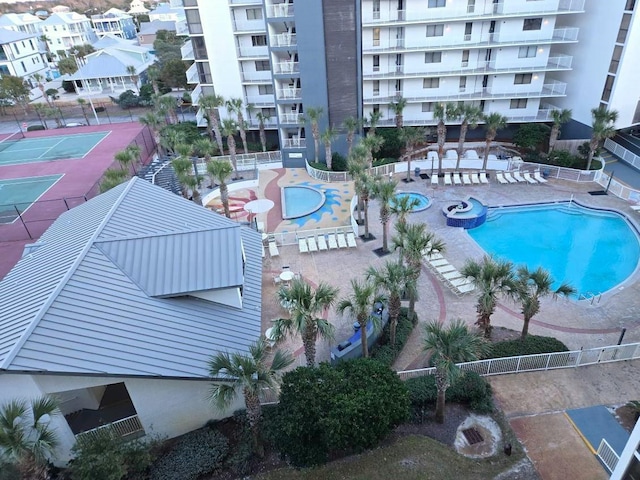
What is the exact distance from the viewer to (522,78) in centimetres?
4125

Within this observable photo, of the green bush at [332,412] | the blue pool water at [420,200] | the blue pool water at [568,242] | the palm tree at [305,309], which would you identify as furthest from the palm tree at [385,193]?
the green bush at [332,412]

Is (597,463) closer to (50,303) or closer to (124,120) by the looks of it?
(50,303)

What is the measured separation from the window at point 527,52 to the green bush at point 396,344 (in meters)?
32.9

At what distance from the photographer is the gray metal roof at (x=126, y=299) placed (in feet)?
43.0

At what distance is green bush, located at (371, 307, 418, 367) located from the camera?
1847 centimetres

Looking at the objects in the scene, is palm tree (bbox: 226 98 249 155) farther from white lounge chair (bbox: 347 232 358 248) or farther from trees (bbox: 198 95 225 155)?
white lounge chair (bbox: 347 232 358 248)

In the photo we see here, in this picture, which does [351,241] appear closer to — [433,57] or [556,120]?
[556,120]

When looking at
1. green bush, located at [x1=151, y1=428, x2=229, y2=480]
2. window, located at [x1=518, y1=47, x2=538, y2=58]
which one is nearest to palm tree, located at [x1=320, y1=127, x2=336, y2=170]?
window, located at [x1=518, y1=47, x2=538, y2=58]

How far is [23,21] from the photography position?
111375 millimetres

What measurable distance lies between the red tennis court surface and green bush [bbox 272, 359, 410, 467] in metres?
26.1

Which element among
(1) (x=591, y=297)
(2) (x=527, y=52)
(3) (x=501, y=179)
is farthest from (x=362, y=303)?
(2) (x=527, y=52)

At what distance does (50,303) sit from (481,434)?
52.9ft

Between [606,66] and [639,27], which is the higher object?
[639,27]

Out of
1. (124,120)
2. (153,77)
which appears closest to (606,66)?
(153,77)
